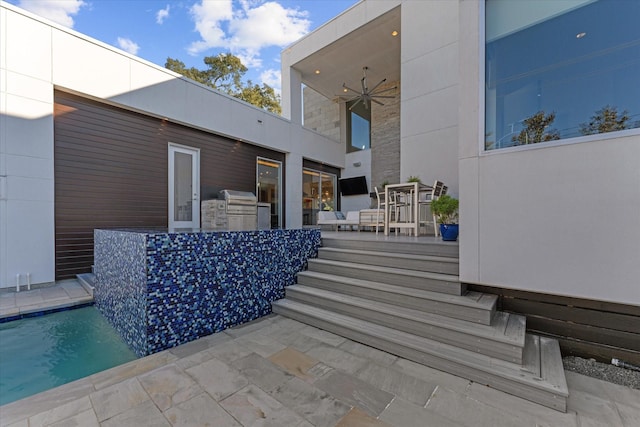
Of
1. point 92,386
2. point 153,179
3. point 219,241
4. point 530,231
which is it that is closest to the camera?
point 92,386

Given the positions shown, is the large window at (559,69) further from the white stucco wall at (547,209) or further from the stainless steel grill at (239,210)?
the stainless steel grill at (239,210)

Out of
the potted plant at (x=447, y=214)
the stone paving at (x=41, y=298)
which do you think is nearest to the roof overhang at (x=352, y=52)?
the potted plant at (x=447, y=214)

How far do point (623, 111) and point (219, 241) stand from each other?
3558 mm

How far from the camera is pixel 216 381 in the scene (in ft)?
6.16

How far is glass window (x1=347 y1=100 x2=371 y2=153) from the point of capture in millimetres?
10429

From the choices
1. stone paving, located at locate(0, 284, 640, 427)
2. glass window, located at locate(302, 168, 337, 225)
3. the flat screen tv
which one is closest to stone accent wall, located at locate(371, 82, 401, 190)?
the flat screen tv

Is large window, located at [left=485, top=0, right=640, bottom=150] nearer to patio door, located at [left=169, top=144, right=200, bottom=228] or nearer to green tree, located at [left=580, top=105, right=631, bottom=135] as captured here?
green tree, located at [left=580, top=105, right=631, bottom=135]

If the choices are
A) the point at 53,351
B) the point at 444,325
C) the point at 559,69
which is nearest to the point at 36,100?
the point at 53,351

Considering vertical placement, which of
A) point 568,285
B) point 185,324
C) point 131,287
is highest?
point 568,285

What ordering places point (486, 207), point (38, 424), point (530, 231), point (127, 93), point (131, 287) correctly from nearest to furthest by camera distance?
point (38, 424) → point (530, 231) → point (486, 207) → point (131, 287) → point (127, 93)

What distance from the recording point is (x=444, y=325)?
227 centimetres

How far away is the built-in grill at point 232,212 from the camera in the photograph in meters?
5.21

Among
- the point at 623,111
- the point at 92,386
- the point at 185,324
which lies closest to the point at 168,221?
the point at 185,324

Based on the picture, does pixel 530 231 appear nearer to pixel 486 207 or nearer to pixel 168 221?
pixel 486 207
